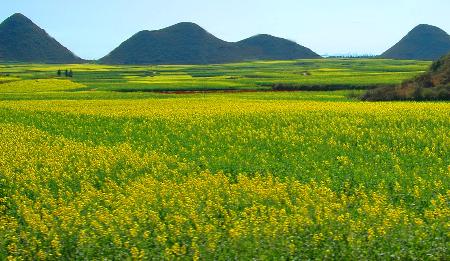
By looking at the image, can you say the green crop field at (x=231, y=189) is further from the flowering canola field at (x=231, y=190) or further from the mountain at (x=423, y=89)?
the mountain at (x=423, y=89)

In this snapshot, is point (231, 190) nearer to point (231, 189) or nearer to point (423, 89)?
point (231, 189)

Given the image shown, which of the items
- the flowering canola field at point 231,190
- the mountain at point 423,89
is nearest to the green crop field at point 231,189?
the flowering canola field at point 231,190

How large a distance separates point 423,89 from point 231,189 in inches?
1174

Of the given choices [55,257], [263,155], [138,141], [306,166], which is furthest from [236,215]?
[138,141]

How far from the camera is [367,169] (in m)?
15.3

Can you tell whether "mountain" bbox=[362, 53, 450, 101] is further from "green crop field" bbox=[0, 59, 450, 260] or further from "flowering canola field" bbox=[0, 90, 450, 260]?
"flowering canola field" bbox=[0, 90, 450, 260]

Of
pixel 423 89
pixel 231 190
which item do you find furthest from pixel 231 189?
pixel 423 89

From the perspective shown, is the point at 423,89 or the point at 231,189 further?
the point at 423,89

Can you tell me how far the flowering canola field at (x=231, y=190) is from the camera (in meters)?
9.81

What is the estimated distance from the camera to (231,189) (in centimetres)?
1324

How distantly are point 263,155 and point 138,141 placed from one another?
578 cm

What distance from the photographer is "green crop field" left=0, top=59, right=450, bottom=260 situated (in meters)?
9.81

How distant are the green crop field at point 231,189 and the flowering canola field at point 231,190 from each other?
0.13 ft

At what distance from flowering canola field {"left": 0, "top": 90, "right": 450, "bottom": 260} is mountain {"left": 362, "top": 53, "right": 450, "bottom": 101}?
47.4ft
